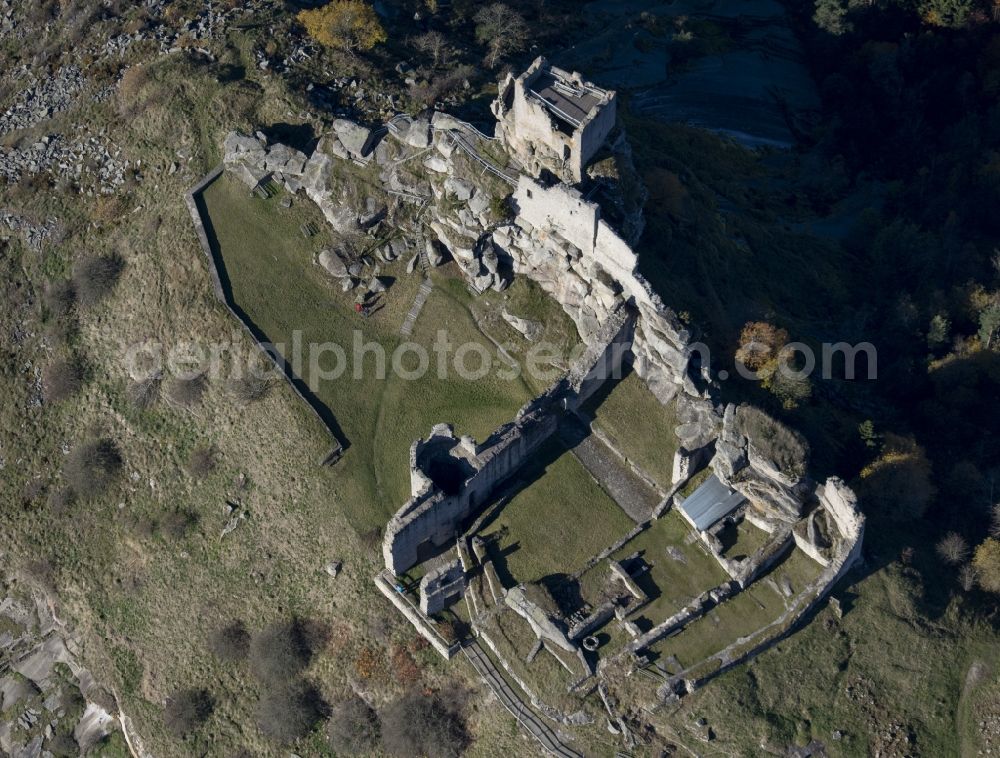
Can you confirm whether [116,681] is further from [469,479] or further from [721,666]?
[721,666]

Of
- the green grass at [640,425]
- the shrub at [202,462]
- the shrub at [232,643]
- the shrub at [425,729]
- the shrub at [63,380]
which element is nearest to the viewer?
the shrub at [425,729]

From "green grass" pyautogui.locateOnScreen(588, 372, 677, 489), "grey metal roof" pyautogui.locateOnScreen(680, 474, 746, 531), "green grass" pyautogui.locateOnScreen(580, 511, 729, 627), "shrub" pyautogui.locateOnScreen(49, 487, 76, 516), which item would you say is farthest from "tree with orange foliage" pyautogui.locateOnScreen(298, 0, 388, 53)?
"green grass" pyautogui.locateOnScreen(580, 511, 729, 627)

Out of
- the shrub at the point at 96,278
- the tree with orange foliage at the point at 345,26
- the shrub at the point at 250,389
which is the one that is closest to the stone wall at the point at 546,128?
the tree with orange foliage at the point at 345,26

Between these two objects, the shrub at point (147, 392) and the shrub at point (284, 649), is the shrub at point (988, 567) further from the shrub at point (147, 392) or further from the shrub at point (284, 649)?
the shrub at point (147, 392)

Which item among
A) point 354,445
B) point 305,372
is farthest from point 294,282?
point 354,445

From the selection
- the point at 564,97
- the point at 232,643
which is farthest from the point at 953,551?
the point at 232,643

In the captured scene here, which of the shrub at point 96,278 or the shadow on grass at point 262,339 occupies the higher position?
the shrub at point 96,278

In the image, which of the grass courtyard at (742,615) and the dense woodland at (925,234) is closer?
the grass courtyard at (742,615)
